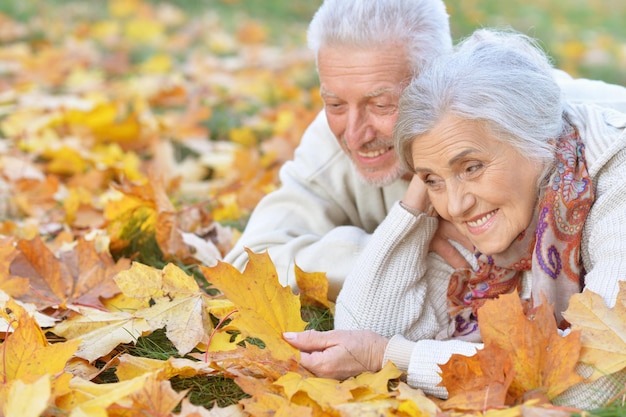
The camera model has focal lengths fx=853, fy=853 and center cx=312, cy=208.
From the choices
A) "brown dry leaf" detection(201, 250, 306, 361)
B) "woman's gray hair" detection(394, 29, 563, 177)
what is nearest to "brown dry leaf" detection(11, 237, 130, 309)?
"brown dry leaf" detection(201, 250, 306, 361)

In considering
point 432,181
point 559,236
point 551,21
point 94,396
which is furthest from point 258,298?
point 551,21

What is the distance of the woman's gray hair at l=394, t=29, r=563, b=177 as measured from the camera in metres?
2.14

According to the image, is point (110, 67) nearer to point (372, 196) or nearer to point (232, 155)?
point (232, 155)

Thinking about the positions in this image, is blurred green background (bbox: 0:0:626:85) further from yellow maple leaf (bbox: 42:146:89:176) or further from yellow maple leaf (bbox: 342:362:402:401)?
yellow maple leaf (bbox: 342:362:402:401)

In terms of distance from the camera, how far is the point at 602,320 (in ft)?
6.31

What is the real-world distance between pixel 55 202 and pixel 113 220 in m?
0.64

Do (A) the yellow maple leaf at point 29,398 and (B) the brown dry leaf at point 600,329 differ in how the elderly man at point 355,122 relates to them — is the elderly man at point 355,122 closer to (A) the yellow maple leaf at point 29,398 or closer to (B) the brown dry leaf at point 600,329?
(B) the brown dry leaf at point 600,329

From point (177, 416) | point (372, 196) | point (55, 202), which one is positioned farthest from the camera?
point (55, 202)

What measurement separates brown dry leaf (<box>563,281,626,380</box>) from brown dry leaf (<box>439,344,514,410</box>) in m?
0.18

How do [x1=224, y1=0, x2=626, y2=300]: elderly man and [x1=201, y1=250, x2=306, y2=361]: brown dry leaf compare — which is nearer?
[x1=201, y1=250, x2=306, y2=361]: brown dry leaf

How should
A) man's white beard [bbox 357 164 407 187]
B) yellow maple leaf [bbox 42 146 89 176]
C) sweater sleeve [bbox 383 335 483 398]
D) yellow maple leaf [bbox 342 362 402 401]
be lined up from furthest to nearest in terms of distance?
yellow maple leaf [bbox 42 146 89 176]
man's white beard [bbox 357 164 407 187]
sweater sleeve [bbox 383 335 483 398]
yellow maple leaf [bbox 342 362 402 401]

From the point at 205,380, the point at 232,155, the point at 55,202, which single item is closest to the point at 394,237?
the point at 205,380

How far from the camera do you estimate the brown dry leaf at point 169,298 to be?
7.56ft

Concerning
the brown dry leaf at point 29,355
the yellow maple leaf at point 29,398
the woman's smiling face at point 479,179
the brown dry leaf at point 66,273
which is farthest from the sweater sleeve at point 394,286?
the yellow maple leaf at point 29,398
